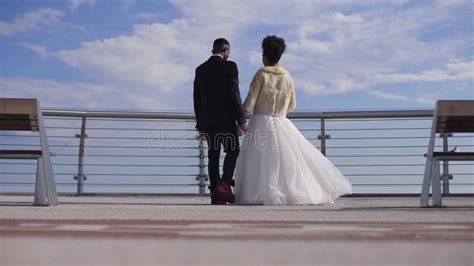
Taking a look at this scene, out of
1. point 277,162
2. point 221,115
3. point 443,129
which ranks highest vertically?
point 221,115

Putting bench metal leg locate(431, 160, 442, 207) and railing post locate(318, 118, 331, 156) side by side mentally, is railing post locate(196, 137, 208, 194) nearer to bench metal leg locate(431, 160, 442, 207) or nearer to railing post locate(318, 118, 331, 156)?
railing post locate(318, 118, 331, 156)

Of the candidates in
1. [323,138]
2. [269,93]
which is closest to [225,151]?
[269,93]

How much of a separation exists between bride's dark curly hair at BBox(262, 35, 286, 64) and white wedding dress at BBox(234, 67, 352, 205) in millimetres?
142

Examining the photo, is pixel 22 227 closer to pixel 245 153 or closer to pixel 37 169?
pixel 37 169

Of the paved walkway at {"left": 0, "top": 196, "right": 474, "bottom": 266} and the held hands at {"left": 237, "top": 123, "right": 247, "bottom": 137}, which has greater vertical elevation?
the held hands at {"left": 237, "top": 123, "right": 247, "bottom": 137}

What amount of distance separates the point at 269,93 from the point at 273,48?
423mm

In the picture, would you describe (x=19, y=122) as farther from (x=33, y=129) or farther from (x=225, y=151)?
(x=225, y=151)

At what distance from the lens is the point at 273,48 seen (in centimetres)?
608

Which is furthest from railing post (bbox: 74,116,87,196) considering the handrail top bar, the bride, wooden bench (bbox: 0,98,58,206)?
the bride

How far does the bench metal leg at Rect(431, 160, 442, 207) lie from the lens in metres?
5.23

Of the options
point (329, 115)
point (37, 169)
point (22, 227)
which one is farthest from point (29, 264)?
point (329, 115)

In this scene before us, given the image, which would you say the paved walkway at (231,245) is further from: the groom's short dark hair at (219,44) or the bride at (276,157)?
the groom's short dark hair at (219,44)

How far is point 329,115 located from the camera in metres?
8.04

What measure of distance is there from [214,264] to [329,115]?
638cm
